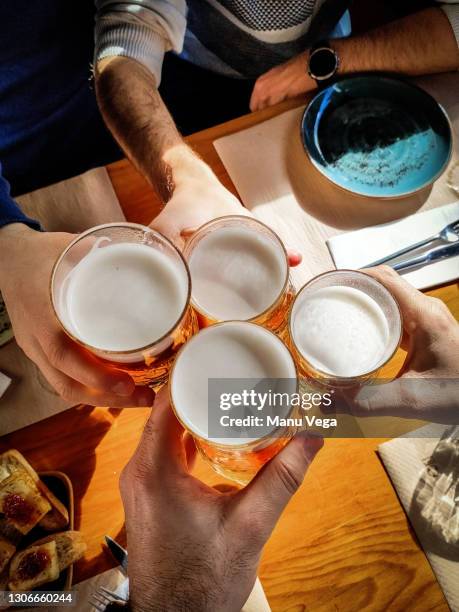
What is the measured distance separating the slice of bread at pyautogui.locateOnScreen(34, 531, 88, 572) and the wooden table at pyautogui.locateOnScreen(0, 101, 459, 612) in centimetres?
3

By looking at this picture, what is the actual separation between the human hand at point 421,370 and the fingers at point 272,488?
0.68 feet

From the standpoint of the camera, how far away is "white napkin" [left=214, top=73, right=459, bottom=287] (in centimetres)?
119

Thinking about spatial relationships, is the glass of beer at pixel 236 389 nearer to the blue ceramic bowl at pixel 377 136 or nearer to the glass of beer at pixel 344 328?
the glass of beer at pixel 344 328

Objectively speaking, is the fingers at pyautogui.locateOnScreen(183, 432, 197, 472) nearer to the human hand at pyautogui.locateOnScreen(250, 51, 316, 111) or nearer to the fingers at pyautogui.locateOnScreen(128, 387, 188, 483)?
the fingers at pyautogui.locateOnScreen(128, 387, 188, 483)

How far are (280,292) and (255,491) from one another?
0.33m

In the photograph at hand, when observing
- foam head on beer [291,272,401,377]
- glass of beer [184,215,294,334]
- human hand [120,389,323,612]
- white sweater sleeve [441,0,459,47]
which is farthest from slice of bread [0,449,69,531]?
white sweater sleeve [441,0,459,47]

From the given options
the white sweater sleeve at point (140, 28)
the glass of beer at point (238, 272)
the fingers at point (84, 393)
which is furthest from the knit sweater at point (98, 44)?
the fingers at point (84, 393)

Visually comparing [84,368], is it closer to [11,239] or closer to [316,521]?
[11,239]

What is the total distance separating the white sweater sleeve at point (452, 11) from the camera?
1378mm

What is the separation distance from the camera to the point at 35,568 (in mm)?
900

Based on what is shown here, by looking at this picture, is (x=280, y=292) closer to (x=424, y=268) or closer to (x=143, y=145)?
(x=424, y=268)

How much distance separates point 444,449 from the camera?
100cm

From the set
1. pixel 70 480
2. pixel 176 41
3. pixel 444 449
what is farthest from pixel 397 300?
pixel 176 41

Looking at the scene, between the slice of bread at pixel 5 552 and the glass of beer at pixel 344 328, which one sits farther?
the slice of bread at pixel 5 552
